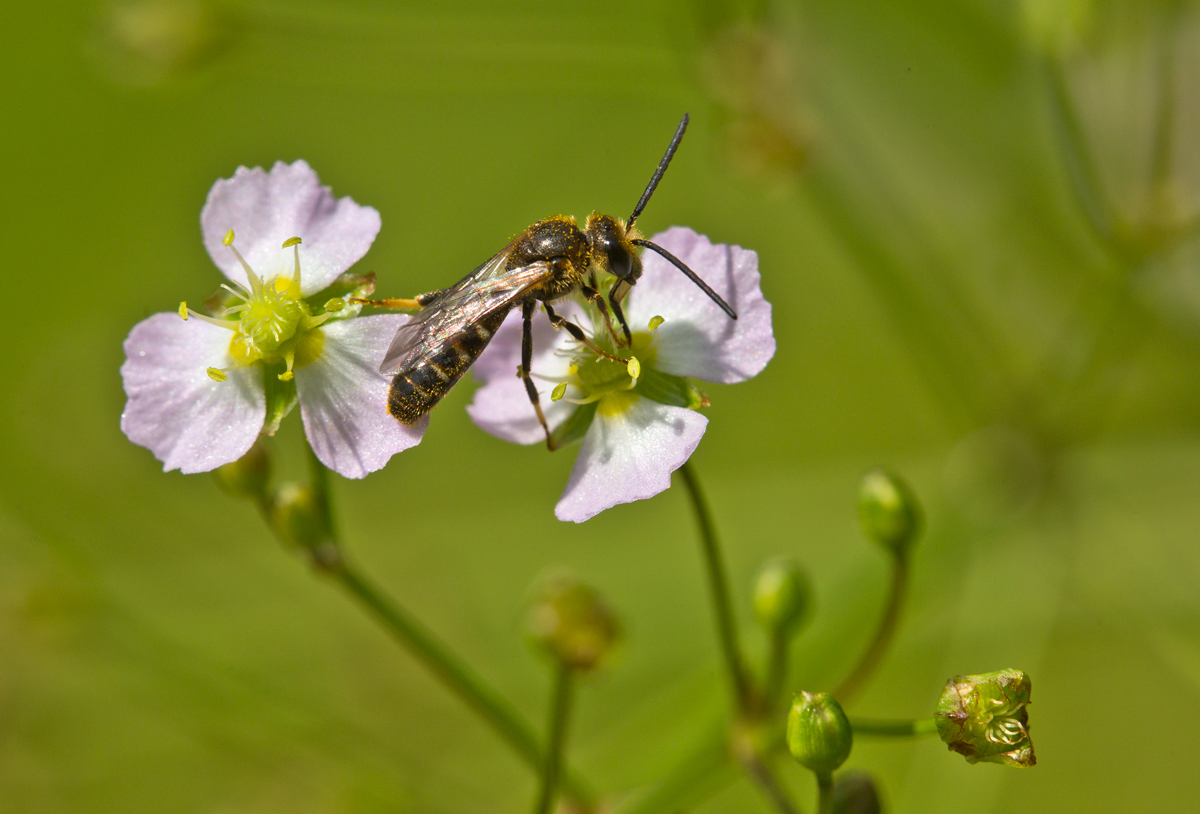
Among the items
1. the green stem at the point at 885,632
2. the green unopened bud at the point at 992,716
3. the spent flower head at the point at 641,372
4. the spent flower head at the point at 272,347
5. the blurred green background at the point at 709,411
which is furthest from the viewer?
the blurred green background at the point at 709,411

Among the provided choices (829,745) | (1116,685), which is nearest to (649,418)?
(829,745)

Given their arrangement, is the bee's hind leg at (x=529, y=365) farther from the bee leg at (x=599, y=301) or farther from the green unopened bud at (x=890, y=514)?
the green unopened bud at (x=890, y=514)

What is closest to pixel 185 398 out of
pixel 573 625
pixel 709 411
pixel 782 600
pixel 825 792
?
pixel 573 625

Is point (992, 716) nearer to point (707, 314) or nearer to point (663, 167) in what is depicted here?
point (707, 314)

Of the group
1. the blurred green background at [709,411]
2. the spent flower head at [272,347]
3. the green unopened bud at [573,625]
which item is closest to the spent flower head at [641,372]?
the spent flower head at [272,347]

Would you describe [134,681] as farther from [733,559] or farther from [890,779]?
[890,779]

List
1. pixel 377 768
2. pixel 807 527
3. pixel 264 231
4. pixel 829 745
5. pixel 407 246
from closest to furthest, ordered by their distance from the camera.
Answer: pixel 829 745 → pixel 264 231 → pixel 377 768 → pixel 807 527 → pixel 407 246
